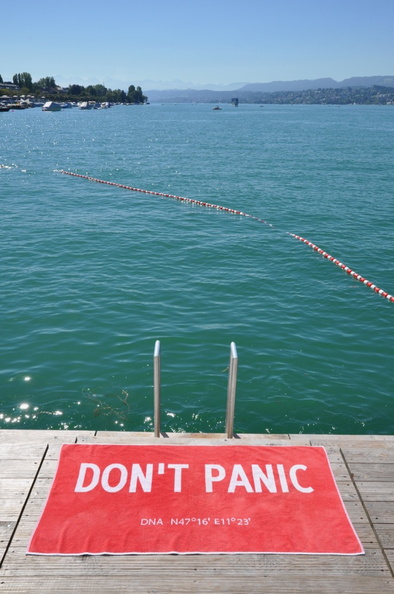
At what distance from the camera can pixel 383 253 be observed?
→ 23.9 m

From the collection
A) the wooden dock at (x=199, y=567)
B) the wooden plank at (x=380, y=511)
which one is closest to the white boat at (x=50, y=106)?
the wooden dock at (x=199, y=567)

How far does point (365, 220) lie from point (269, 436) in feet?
77.5

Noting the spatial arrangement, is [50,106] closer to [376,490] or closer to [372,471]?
[372,471]

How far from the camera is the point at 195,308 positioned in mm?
17578

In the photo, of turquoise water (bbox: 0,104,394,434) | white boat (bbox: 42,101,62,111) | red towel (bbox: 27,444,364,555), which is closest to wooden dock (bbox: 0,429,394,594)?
red towel (bbox: 27,444,364,555)

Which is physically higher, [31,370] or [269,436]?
[269,436]

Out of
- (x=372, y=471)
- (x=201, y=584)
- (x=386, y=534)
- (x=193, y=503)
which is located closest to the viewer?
(x=201, y=584)

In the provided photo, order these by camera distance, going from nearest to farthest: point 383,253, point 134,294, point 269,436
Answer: point 269,436 < point 134,294 < point 383,253

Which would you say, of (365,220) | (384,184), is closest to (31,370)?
(365,220)

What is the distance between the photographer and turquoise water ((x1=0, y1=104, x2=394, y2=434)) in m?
12.3

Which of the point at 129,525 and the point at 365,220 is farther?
the point at 365,220

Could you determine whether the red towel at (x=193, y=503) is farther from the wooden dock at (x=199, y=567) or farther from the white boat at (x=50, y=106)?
the white boat at (x=50, y=106)

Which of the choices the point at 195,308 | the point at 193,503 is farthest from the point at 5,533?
the point at 195,308

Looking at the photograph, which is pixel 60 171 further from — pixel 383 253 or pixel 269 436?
pixel 269 436
